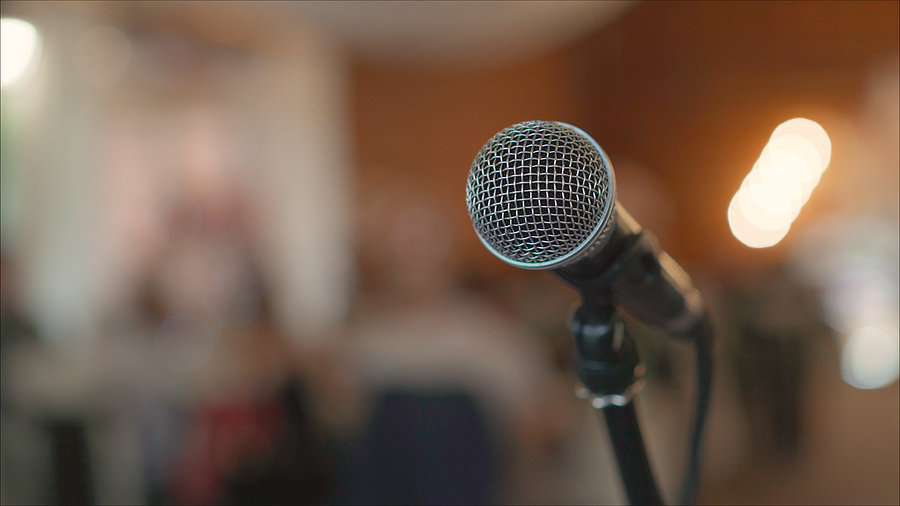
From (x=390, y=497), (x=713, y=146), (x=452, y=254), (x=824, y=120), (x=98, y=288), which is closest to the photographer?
(x=390, y=497)

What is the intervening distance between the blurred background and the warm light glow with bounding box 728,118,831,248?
121mm

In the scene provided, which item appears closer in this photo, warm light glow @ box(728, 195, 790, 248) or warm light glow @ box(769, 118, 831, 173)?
warm light glow @ box(769, 118, 831, 173)

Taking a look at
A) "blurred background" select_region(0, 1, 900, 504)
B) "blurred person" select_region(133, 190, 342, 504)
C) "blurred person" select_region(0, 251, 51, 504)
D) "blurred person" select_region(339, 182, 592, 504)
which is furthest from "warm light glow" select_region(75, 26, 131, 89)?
"blurred person" select_region(339, 182, 592, 504)

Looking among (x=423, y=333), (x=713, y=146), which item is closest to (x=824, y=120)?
(x=713, y=146)

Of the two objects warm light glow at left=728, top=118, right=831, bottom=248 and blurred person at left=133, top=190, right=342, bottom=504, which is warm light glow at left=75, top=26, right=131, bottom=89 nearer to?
blurred person at left=133, top=190, right=342, bottom=504

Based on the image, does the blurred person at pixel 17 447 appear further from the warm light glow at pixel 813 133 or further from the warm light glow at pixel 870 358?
the warm light glow at pixel 813 133

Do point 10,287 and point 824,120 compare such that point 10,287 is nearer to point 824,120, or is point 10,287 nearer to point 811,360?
point 811,360

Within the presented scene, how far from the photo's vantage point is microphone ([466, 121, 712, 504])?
35 centimetres

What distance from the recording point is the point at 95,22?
134 inches

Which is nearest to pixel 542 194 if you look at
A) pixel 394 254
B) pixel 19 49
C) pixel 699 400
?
pixel 699 400

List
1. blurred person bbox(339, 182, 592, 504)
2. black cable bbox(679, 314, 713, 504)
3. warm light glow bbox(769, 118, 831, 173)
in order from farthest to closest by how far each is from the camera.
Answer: warm light glow bbox(769, 118, 831, 173) → blurred person bbox(339, 182, 592, 504) → black cable bbox(679, 314, 713, 504)

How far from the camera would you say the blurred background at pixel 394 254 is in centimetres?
197

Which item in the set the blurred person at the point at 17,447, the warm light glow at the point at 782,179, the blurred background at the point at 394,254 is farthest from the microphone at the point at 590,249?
the warm light glow at the point at 782,179

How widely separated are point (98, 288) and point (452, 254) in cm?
259
